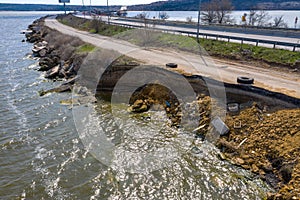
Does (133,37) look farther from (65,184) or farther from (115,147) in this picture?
(65,184)

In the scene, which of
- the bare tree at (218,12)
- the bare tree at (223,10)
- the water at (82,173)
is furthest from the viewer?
the bare tree at (218,12)

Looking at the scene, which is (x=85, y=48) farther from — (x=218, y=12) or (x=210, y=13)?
(x=218, y=12)

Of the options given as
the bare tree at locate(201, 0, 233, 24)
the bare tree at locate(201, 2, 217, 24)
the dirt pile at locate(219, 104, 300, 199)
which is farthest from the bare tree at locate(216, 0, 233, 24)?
the dirt pile at locate(219, 104, 300, 199)

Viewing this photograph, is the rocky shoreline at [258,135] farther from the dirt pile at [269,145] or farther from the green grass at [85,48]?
the green grass at [85,48]

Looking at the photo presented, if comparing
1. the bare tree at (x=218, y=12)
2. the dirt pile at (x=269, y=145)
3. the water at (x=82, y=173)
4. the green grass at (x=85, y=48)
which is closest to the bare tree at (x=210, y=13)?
the bare tree at (x=218, y=12)

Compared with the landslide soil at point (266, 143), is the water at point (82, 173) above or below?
below

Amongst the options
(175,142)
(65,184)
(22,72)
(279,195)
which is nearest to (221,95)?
(175,142)

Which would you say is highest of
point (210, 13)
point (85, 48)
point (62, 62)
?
point (210, 13)

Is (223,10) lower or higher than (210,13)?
higher

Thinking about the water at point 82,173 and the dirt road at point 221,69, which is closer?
the water at point 82,173

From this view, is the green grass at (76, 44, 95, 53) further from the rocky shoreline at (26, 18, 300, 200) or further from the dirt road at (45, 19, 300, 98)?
the rocky shoreline at (26, 18, 300, 200)

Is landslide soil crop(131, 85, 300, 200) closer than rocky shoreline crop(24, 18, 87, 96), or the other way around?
landslide soil crop(131, 85, 300, 200)

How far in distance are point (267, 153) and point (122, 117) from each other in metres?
9.34

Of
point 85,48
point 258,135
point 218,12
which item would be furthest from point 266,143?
point 218,12
